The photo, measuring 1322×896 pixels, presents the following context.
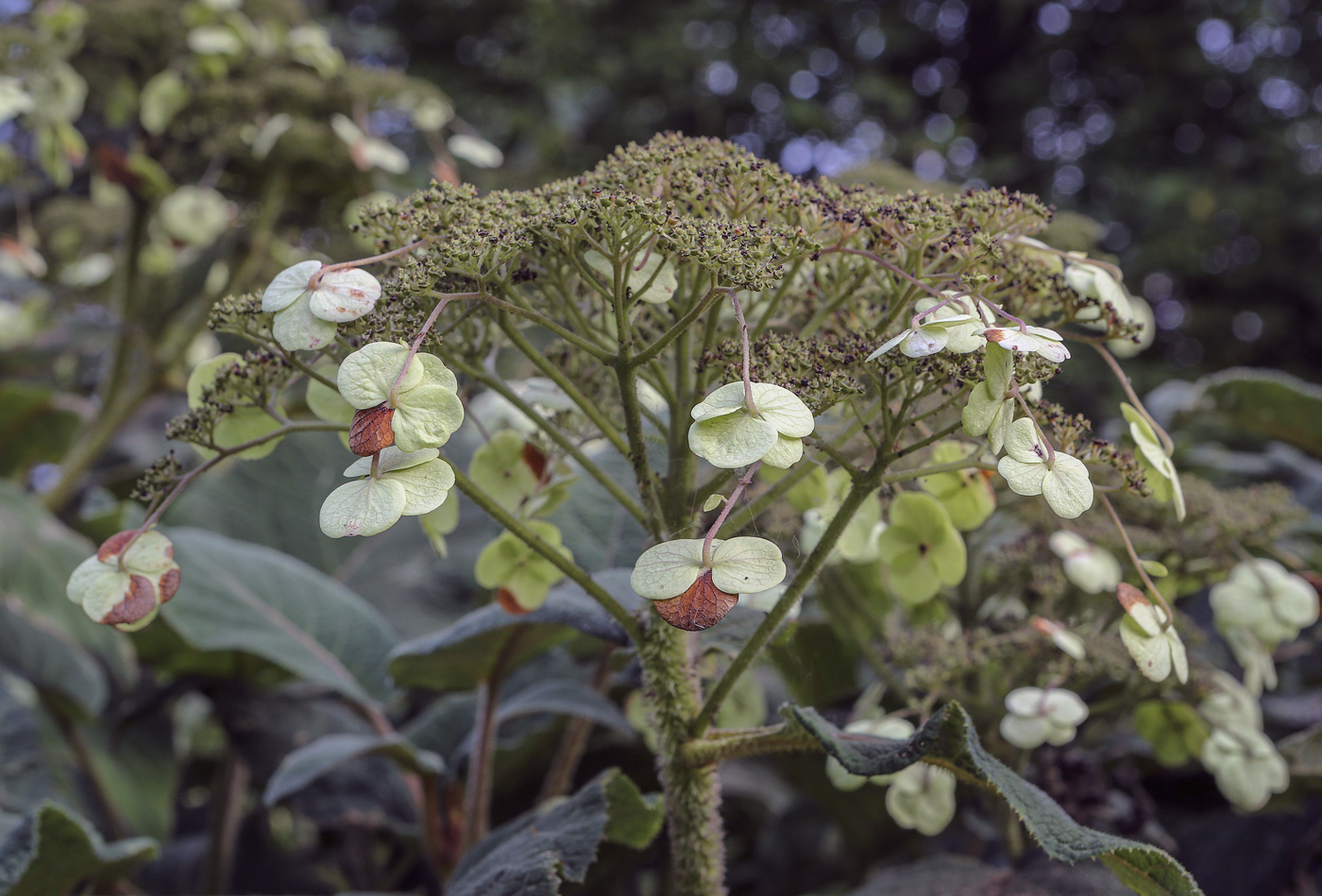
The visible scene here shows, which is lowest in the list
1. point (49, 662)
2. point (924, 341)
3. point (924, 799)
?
point (49, 662)

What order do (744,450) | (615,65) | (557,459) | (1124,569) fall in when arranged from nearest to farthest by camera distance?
(744,450) → (557,459) → (1124,569) → (615,65)

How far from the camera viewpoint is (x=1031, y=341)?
387 mm

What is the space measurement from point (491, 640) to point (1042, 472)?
415mm

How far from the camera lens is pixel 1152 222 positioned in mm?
4574

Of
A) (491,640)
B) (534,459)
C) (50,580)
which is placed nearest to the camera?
(534,459)

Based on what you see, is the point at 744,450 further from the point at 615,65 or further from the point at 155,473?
the point at 615,65

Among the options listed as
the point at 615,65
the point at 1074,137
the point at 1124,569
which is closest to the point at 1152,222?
the point at 1074,137

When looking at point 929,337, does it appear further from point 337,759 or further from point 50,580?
point 50,580

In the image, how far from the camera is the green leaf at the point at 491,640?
618 millimetres

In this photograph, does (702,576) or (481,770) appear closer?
(702,576)

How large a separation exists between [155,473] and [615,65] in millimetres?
4352

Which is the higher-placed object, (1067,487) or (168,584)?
(1067,487)

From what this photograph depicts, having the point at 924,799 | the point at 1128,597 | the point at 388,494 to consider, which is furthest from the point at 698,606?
the point at 924,799

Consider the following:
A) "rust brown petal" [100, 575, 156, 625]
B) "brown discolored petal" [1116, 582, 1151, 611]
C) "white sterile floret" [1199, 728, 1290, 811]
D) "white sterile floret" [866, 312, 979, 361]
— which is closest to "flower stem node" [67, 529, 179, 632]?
"rust brown petal" [100, 575, 156, 625]
